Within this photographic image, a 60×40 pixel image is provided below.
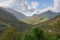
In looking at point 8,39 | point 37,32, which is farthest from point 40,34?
point 8,39

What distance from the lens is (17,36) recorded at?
6806 centimetres

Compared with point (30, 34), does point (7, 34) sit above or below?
above

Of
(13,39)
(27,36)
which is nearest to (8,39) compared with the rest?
(13,39)

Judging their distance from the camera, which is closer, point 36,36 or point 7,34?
point 36,36

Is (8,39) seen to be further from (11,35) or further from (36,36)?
(36,36)

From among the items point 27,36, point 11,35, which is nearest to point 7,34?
Answer: point 11,35

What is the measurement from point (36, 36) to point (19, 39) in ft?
69.5

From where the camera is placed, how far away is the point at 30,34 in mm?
48156

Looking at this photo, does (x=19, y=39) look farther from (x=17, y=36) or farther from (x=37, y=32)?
(x=37, y=32)

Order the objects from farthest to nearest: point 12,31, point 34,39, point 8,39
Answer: point 12,31
point 8,39
point 34,39

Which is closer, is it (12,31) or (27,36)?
(27,36)

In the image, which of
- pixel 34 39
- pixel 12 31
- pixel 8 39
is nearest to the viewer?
pixel 34 39

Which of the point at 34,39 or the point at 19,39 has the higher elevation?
the point at 19,39

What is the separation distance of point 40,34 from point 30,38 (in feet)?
8.54
